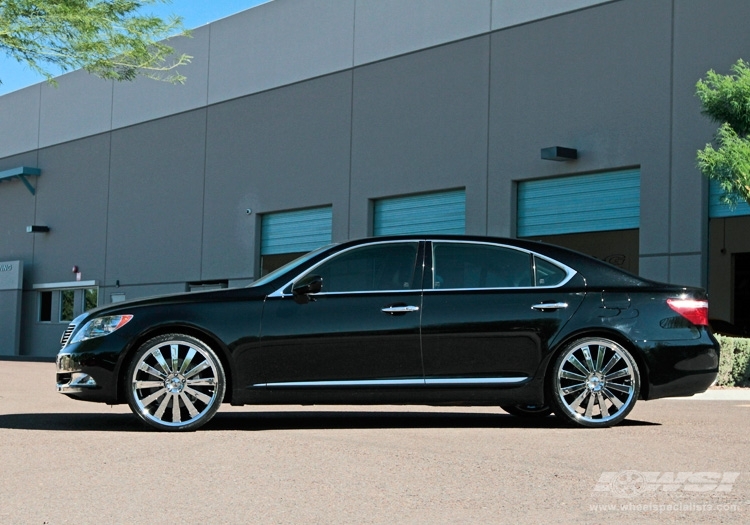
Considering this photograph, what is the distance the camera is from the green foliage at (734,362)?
→ 1670cm

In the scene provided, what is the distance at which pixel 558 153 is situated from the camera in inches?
907

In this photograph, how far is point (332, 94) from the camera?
2969 cm

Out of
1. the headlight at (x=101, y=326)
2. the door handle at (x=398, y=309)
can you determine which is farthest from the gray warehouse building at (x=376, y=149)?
the headlight at (x=101, y=326)

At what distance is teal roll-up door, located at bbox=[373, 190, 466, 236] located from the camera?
26125 millimetres

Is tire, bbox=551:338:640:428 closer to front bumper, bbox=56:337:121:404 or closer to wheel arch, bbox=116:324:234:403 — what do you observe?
wheel arch, bbox=116:324:234:403

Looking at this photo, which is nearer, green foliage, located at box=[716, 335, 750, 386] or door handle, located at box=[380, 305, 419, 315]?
door handle, located at box=[380, 305, 419, 315]

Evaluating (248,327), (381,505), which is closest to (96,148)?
(248,327)

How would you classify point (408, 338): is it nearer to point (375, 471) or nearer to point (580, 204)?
point (375, 471)

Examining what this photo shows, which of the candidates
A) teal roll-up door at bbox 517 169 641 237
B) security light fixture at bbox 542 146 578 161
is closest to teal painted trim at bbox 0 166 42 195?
teal roll-up door at bbox 517 169 641 237

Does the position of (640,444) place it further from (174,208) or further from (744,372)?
(174,208)

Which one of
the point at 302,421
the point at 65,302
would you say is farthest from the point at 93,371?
the point at 65,302

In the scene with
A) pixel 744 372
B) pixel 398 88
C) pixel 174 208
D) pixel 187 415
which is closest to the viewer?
pixel 187 415

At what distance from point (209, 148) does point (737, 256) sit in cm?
1565

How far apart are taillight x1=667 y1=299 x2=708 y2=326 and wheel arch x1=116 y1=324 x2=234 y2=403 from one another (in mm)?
3601
